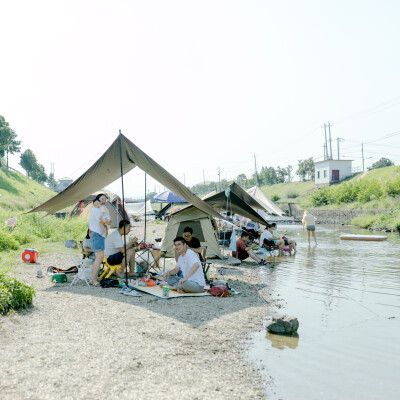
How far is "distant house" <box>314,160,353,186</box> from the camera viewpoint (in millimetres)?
54938

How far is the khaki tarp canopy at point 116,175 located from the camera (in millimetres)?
8023

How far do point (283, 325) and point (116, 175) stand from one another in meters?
5.76

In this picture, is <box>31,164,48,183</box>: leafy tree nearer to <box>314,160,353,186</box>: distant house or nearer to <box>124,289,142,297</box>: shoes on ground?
<box>314,160,353,186</box>: distant house

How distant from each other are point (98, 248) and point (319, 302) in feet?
13.6

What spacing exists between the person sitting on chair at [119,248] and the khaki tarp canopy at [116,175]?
3.87 ft

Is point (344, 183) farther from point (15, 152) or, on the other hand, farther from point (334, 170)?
point (15, 152)

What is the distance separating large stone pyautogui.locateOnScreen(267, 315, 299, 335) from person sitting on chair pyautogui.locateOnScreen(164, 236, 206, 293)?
1871 mm

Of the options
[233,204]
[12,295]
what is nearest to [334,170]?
[233,204]

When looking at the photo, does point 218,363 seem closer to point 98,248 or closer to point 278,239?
point 98,248

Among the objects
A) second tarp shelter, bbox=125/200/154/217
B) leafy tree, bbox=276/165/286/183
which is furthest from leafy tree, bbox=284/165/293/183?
second tarp shelter, bbox=125/200/154/217

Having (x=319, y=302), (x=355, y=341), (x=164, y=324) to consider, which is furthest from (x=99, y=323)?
(x=319, y=302)

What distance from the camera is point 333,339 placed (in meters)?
5.55

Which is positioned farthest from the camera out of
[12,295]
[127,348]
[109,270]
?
[109,270]

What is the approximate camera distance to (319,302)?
7590 millimetres
